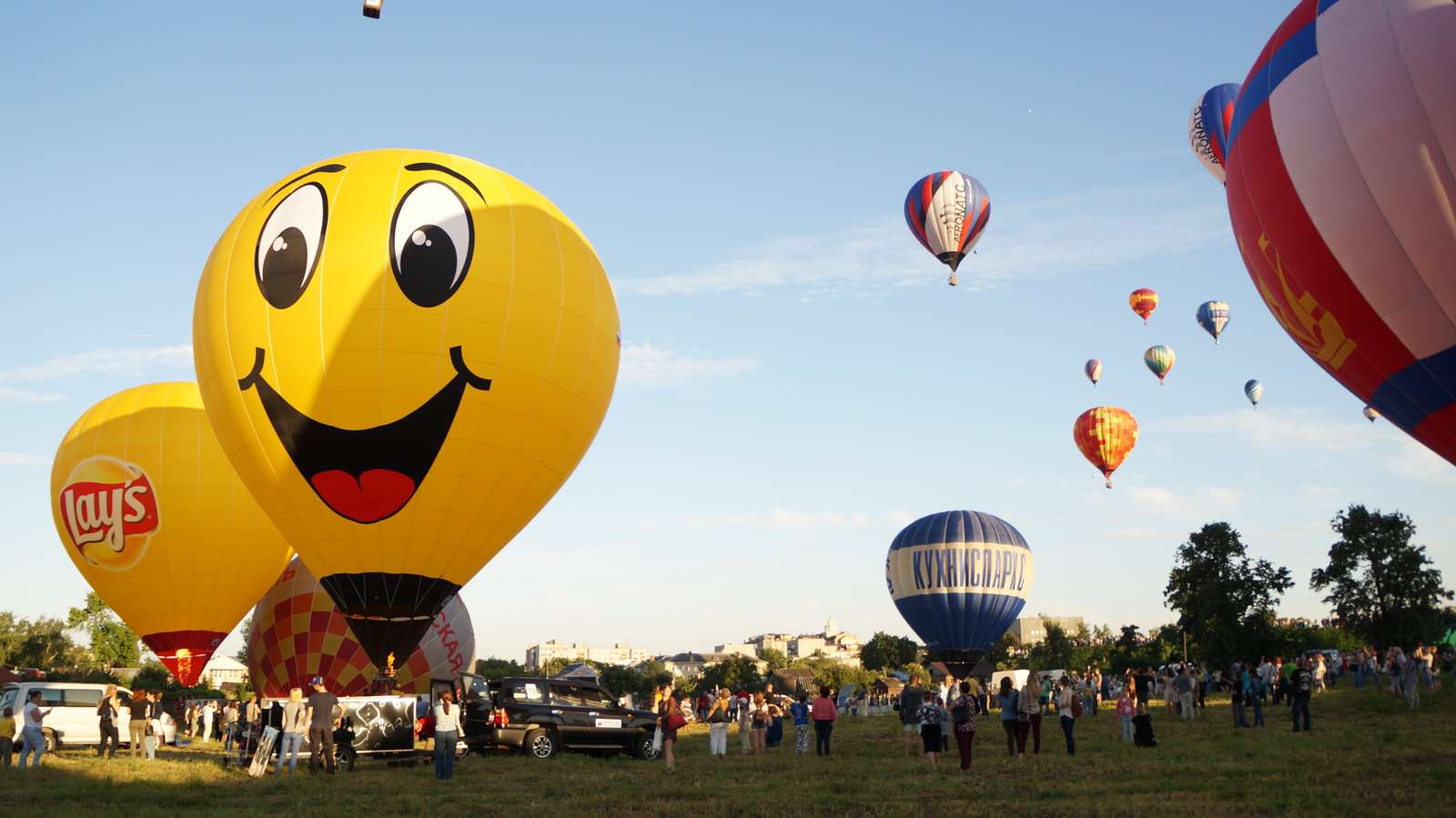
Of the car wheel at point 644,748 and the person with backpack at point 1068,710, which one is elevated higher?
the person with backpack at point 1068,710

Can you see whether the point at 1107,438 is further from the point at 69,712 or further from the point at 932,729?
the point at 69,712

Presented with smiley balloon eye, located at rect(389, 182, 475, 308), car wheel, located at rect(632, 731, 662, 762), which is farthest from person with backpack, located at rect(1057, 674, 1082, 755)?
smiley balloon eye, located at rect(389, 182, 475, 308)

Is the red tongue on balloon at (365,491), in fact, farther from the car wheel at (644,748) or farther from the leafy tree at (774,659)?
the leafy tree at (774,659)

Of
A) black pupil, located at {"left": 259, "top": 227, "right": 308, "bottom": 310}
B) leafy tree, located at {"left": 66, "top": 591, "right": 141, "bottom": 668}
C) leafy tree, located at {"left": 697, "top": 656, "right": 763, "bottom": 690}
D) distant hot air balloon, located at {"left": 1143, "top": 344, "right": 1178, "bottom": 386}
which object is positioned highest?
distant hot air balloon, located at {"left": 1143, "top": 344, "right": 1178, "bottom": 386}

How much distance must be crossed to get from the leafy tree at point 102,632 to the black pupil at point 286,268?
73.4 metres

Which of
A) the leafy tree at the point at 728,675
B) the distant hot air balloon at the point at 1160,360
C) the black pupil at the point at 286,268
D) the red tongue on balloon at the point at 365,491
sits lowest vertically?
the leafy tree at the point at 728,675

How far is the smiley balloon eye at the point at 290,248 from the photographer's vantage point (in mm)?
18438

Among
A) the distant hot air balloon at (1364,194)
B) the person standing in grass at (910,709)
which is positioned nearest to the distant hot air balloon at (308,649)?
the person standing in grass at (910,709)

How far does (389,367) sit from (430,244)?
2323 millimetres

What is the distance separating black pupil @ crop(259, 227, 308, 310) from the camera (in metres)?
18.4

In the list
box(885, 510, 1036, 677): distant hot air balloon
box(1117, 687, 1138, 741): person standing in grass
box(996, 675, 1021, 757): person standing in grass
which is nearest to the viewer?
box(996, 675, 1021, 757): person standing in grass

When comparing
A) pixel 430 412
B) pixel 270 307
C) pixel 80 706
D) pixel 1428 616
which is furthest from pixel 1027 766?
pixel 1428 616

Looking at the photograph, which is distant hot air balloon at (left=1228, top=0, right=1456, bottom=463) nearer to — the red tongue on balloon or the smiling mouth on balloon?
the smiling mouth on balloon

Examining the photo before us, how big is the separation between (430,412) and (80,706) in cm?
1332
